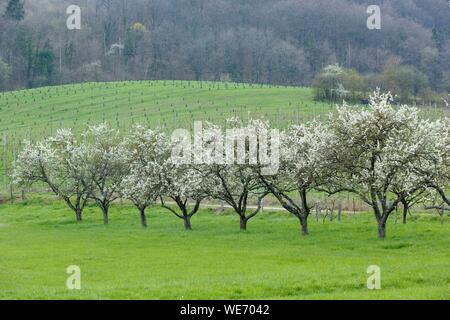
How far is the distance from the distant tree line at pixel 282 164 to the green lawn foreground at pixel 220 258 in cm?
263

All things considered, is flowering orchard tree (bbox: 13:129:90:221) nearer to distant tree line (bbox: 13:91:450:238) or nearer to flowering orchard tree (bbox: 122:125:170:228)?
distant tree line (bbox: 13:91:450:238)

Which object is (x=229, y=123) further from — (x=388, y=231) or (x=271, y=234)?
(x=388, y=231)

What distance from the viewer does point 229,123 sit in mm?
58125

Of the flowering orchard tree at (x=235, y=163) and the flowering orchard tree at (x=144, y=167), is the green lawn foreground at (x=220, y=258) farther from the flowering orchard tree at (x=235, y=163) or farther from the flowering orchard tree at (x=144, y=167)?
the flowering orchard tree at (x=235, y=163)

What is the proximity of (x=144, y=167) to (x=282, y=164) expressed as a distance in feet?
47.5

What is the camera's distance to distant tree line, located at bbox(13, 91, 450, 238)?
42312mm

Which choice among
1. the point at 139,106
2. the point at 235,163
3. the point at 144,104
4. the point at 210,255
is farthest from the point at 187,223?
the point at 144,104

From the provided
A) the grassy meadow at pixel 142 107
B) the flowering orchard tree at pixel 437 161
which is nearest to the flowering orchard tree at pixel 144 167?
the flowering orchard tree at pixel 437 161

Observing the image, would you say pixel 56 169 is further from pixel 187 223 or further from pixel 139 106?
pixel 139 106

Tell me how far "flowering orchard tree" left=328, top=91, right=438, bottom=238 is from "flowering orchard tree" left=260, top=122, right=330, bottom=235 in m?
1.45

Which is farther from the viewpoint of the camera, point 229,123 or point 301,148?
point 229,123
